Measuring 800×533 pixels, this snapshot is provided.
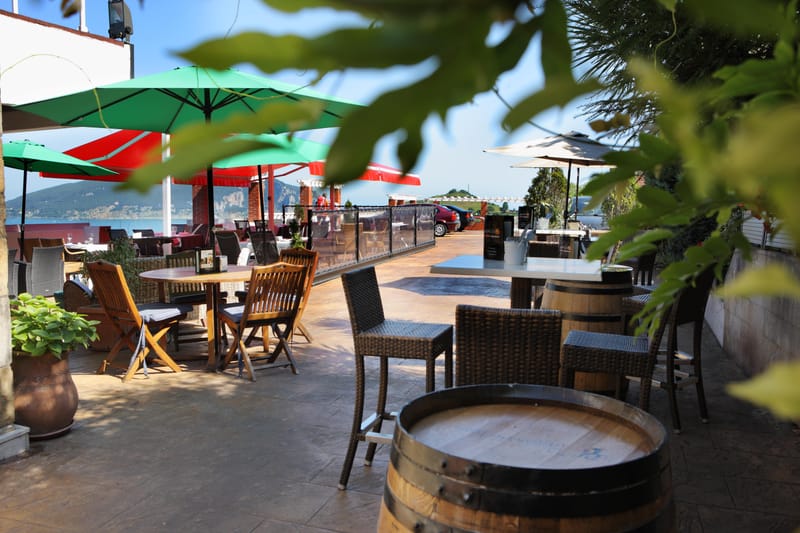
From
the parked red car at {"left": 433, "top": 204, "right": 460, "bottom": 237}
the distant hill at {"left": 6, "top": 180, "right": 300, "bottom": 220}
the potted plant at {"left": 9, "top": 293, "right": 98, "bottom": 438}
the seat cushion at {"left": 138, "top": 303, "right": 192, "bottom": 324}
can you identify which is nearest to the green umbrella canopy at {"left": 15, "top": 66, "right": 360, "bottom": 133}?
the distant hill at {"left": 6, "top": 180, "right": 300, "bottom": 220}

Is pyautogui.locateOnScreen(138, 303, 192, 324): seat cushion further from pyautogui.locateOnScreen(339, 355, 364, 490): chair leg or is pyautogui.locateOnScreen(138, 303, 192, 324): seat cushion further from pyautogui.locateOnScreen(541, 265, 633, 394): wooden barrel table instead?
pyautogui.locateOnScreen(541, 265, 633, 394): wooden barrel table

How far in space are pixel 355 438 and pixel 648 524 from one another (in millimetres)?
2106

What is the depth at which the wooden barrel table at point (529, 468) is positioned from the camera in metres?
1.48

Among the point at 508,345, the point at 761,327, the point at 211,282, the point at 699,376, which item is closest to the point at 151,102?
the point at 211,282

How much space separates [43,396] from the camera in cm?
399

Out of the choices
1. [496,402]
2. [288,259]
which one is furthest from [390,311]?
[496,402]

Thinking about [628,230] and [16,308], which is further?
[16,308]

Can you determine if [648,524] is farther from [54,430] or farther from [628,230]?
[54,430]

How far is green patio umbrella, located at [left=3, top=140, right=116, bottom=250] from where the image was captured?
959 centimetres

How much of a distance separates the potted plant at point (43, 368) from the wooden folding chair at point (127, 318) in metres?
1.08

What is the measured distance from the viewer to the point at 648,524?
1521 millimetres

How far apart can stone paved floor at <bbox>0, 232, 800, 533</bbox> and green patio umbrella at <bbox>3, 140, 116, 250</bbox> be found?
523 centimetres

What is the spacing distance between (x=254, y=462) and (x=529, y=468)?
2.55 metres

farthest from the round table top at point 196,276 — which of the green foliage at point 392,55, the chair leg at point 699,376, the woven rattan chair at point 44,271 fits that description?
the green foliage at point 392,55
